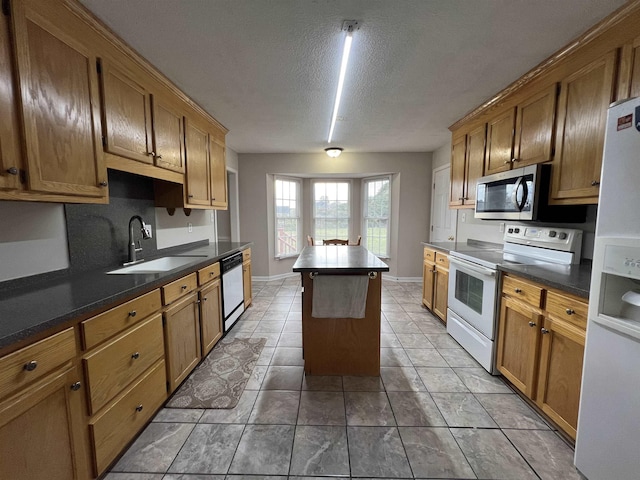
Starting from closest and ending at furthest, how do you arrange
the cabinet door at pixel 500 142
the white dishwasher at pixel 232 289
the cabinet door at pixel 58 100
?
the cabinet door at pixel 58 100 → the cabinet door at pixel 500 142 → the white dishwasher at pixel 232 289

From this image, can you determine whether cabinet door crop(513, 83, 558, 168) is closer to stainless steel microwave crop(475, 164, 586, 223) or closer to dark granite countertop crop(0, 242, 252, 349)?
stainless steel microwave crop(475, 164, 586, 223)

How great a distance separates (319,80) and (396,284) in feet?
12.1

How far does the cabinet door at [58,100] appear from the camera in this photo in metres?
1.17

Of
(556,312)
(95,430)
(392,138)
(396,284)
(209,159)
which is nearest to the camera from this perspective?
(95,430)

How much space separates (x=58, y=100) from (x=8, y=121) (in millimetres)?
272

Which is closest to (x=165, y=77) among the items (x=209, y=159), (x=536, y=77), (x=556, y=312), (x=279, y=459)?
(x=209, y=159)

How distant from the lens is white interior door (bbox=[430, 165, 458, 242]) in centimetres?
406

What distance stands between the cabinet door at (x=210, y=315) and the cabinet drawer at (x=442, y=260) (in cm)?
243

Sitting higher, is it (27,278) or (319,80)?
(319,80)

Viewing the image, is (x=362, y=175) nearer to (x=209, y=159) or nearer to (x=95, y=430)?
(x=209, y=159)

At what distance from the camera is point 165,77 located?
6.98ft

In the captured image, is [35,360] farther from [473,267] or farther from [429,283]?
[429,283]

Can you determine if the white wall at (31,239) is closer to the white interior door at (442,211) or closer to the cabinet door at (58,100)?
the cabinet door at (58,100)

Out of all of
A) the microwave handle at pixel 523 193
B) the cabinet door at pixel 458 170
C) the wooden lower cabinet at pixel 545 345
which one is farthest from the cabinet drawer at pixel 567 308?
the cabinet door at pixel 458 170
